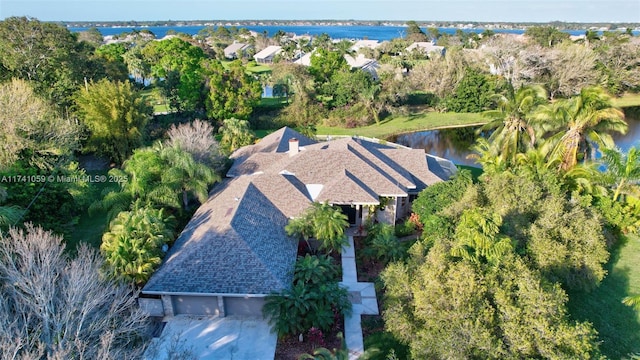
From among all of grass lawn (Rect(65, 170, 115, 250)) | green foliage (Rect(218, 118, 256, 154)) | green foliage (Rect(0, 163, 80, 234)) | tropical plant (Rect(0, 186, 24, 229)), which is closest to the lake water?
green foliage (Rect(218, 118, 256, 154))

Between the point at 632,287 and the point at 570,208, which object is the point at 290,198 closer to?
the point at 570,208

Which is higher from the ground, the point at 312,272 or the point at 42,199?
the point at 42,199

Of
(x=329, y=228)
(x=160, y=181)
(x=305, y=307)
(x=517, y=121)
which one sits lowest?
(x=305, y=307)

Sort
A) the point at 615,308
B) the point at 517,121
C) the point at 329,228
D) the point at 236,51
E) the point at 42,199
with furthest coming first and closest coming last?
the point at 236,51
the point at 517,121
the point at 42,199
the point at 329,228
the point at 615,308

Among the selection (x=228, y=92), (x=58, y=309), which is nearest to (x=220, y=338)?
(x=58, y=309)

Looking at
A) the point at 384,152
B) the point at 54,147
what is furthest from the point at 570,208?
the point at 54,147

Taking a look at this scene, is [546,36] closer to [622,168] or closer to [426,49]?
[426,49]
